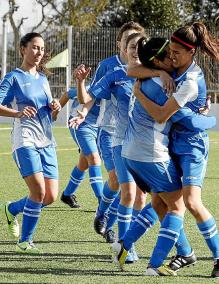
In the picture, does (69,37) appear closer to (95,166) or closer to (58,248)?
(95,166)

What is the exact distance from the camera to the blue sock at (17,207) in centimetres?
905

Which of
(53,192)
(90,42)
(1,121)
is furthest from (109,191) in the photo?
(1,121)

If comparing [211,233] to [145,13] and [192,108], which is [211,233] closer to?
[192,108]

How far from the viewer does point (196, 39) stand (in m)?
6.86

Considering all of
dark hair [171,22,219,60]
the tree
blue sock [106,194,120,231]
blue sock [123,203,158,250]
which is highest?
dark hair [171,22,219,60]

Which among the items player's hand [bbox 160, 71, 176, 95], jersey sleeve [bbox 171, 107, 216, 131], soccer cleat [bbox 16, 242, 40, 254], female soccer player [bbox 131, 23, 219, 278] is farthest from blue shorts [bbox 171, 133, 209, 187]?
soccer cleat [bbox 16, 242, 40, 254]

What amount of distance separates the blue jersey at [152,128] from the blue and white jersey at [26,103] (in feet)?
5.04

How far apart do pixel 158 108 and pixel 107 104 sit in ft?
8.55

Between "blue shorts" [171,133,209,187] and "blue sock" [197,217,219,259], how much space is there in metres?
0.31

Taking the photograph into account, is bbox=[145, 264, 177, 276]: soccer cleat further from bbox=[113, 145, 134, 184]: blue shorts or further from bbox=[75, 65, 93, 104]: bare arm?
bbox=[75, 65, 93, 104]: bare arm

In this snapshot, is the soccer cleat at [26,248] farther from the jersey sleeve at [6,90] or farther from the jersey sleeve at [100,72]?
the jersey sleeve at [100,72]

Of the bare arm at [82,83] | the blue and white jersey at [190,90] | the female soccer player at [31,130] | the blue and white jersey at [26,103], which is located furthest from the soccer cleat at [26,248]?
the blue and white jersey at [190,90]

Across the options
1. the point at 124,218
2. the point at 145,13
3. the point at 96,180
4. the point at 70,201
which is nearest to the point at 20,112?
the point at 124,218

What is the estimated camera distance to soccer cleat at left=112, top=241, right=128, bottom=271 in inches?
289
